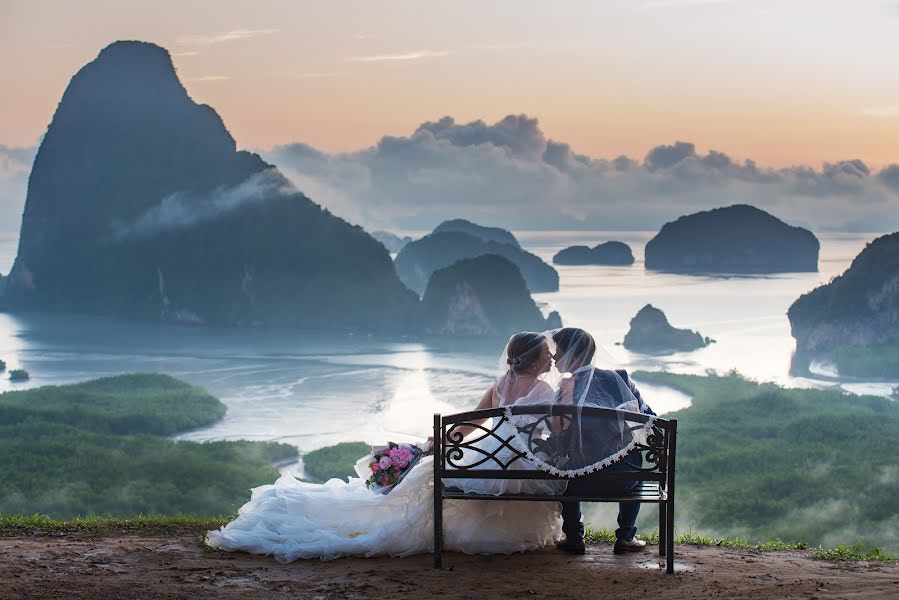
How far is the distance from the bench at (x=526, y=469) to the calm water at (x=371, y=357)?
3389 cm

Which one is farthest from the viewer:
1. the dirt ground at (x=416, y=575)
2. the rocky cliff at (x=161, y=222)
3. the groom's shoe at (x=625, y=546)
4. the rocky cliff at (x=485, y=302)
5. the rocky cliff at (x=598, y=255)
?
the rocky cliff at (x=598, y=255)

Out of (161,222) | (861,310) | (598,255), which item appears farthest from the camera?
(598,255)

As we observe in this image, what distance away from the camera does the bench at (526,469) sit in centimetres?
447

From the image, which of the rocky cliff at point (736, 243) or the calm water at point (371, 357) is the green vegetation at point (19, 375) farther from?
the rocky cliff at point (736, 243)

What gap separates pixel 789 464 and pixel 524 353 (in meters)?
32.1

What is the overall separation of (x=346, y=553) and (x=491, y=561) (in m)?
0.67

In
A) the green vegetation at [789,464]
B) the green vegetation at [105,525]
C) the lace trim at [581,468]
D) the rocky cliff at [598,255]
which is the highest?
the rocky cliff at [598,255]

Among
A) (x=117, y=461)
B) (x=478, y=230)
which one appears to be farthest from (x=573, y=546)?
(x=478, y=230)

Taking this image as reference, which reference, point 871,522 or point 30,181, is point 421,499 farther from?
point 30,181

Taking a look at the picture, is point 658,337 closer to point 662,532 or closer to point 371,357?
point 371,357

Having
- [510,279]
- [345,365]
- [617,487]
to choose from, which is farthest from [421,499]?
[510,279]

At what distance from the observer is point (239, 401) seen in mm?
56438

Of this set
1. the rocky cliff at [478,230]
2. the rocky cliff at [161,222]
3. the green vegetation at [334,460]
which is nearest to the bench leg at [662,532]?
the green vegetation at [334,460]

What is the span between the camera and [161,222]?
342 ft
